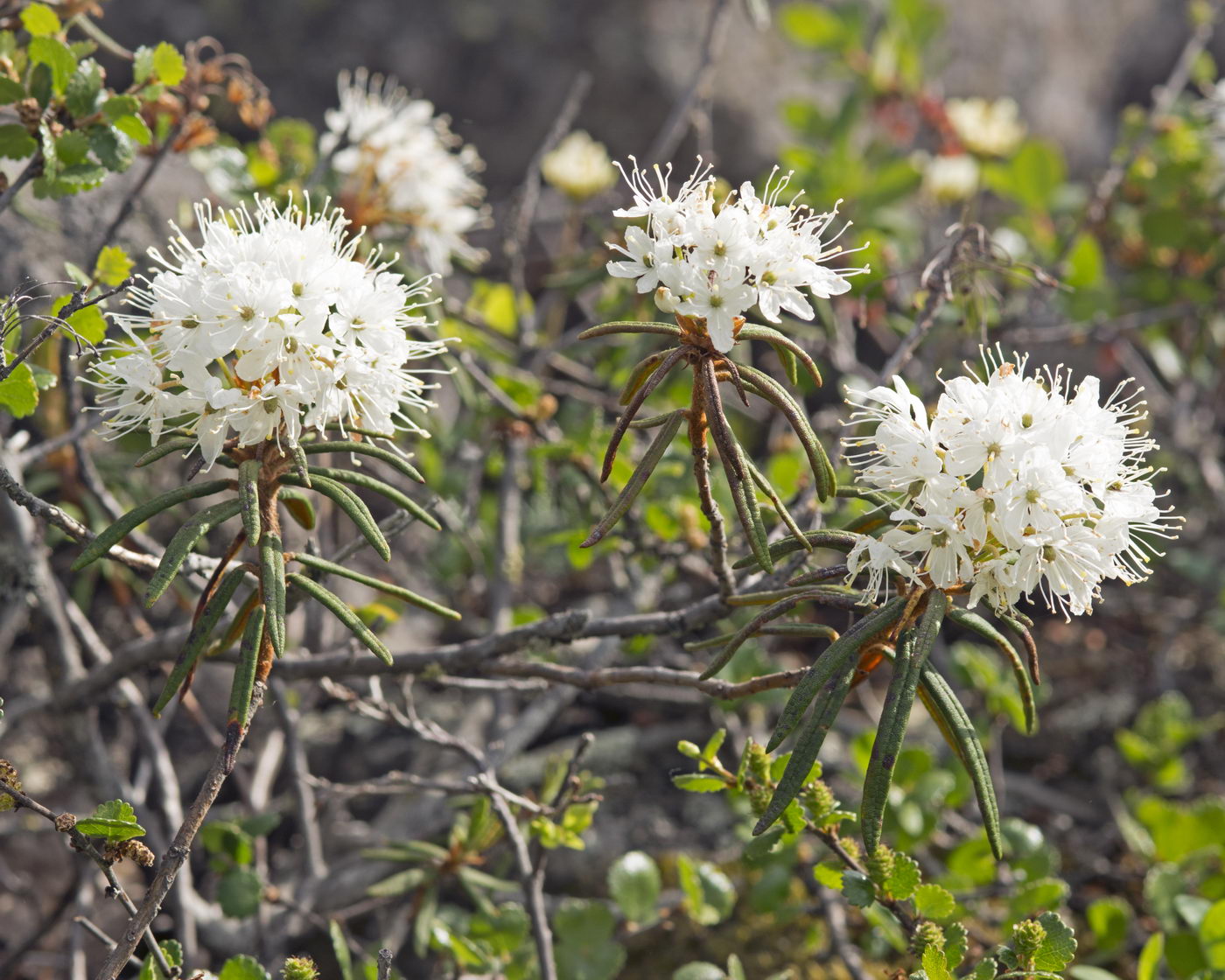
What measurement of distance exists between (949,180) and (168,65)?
2935 millimetres

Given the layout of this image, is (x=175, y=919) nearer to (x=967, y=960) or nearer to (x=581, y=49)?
(x=967, y=960)

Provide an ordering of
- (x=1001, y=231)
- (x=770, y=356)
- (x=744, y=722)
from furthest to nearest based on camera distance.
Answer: (x=1001, y=231)
(x=770, y=356)
(x=744, y=722)

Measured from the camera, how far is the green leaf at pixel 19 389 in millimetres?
1641

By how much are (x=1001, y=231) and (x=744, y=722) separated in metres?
2.10

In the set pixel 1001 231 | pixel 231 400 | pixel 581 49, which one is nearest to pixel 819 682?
pixel 231 400

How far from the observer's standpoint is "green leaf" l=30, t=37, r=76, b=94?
6.33 ft

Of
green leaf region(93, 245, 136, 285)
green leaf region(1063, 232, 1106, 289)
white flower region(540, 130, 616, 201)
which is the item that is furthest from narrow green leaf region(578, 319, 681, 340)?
green leaf region(1063, 232, 1106, 289)

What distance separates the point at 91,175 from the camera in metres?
1.97

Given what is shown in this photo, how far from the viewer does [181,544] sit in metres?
1.43

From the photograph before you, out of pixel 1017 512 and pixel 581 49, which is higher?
pixel 581 49

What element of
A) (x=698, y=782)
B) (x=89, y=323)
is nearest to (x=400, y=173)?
(x=89, y=323)

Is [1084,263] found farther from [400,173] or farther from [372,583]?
[372,583]

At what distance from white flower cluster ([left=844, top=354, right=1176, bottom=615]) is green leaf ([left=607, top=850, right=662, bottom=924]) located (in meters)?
1.13

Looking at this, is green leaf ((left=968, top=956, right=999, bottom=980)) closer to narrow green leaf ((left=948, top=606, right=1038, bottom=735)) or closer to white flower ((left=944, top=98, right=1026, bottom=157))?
narrow green leaf ((left=948, top=606, right=1038, bottom=735))
